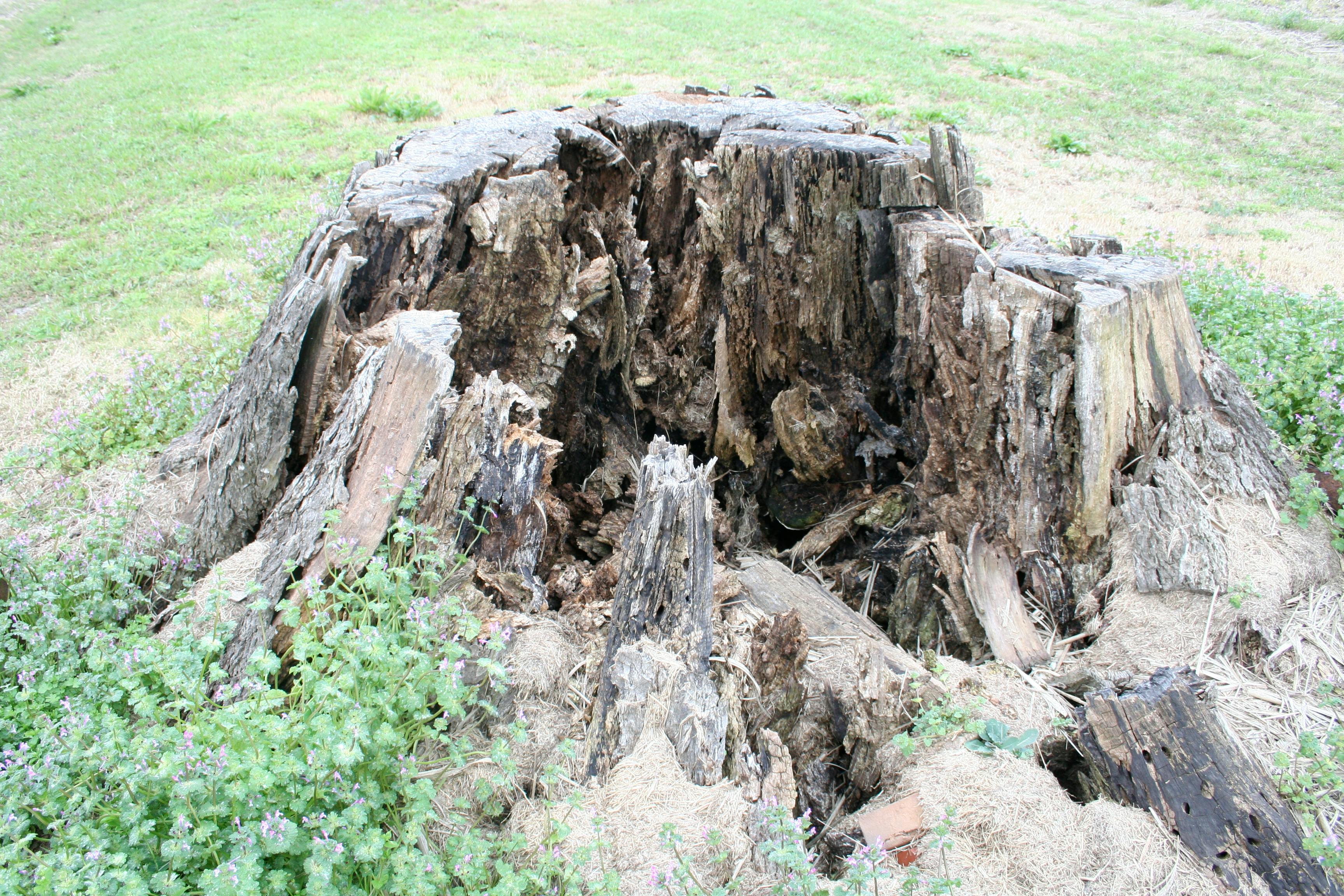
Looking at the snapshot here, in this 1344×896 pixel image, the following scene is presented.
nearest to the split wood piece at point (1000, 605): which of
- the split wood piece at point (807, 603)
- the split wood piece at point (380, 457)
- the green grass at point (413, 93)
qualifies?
the split wood piece at point (807, 603)

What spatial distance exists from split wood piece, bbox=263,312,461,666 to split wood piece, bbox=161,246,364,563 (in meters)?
0.35

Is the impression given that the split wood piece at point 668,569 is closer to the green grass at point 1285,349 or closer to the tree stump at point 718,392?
the tree stump at point 718,392

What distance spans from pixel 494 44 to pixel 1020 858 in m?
13.9

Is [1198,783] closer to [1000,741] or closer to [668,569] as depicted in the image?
[1000,741]

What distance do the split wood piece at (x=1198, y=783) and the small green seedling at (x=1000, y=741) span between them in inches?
6.9

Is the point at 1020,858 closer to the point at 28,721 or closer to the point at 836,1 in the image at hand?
the point at 28,721

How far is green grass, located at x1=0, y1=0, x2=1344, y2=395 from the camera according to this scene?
707 centimetres

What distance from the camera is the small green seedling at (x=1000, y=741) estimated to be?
233 centimetres

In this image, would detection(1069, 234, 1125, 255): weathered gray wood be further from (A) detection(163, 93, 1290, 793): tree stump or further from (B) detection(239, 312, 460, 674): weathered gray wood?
(B) detection(239, 312, 460, 674): weathered gray wood

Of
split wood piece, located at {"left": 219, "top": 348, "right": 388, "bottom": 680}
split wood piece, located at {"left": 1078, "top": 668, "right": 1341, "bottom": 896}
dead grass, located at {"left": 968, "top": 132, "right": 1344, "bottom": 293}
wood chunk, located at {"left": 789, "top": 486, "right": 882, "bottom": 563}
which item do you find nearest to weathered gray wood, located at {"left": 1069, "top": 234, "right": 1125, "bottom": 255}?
wood chunk, located at {"left": 789, "top": 486, "right": 882, "bottom": 563}

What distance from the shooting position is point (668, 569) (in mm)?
2520

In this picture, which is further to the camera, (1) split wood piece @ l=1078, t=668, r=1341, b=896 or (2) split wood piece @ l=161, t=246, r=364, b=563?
(2) split wood piece @ l=161, t=246, r=364, b=563

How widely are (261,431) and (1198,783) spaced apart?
3316 millimetres

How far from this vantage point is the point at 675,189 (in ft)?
13.4
